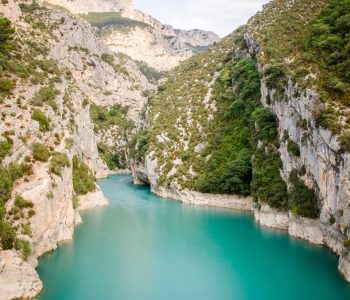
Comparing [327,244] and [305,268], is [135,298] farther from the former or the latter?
[327,244]

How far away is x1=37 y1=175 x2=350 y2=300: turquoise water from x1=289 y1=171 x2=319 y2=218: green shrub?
11.2ft

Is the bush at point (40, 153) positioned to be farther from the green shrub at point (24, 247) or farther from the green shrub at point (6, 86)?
the green shrub at point (24, 247)

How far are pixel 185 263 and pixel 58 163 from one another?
15.7m

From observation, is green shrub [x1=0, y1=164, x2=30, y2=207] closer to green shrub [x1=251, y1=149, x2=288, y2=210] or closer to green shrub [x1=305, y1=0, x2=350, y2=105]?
green shrub [x1=251, y1=149, x2=288, y2=210]

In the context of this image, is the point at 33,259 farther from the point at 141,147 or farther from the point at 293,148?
the point at 141,147

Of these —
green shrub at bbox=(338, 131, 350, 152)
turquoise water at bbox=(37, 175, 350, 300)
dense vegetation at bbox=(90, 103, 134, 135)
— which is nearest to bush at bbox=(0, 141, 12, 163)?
turquoise water at bbox=(37, 175, 350, 300)

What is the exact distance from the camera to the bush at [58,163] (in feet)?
120

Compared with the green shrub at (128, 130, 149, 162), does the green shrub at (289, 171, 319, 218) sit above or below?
below

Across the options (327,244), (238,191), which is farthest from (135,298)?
(238,191)

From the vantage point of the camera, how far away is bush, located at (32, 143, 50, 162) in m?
35.7

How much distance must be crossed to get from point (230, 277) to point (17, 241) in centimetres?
1826

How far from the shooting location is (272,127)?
177ft

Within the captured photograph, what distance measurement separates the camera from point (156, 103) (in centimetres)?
8831

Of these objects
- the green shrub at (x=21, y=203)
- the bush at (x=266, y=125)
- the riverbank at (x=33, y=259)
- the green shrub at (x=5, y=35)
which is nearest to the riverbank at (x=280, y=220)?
the bush at (x=266, y=125)
